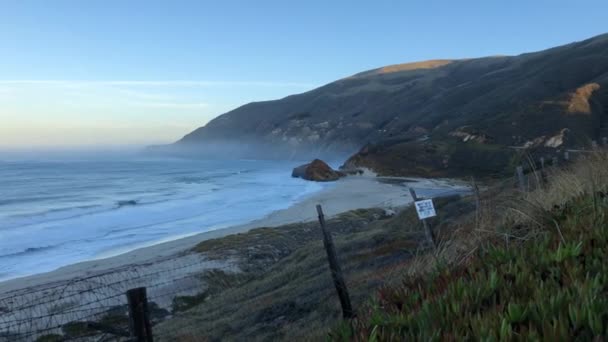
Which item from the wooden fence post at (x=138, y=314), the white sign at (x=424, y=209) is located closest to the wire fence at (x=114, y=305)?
the white sign at (x=424, y=209)

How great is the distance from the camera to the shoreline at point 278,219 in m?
19.0

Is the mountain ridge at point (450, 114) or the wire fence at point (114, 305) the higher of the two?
the mountain ridge at point (450, 114)

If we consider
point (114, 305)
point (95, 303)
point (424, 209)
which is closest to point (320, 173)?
point (95, 303)

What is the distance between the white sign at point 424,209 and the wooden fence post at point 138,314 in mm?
4426

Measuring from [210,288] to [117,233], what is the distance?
57.6ft

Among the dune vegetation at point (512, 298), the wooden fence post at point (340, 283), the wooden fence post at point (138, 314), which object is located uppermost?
the dune vegetation at point (512, 298)

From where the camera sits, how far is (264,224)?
100 ft

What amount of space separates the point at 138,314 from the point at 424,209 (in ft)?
15.2

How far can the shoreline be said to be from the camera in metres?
19.0

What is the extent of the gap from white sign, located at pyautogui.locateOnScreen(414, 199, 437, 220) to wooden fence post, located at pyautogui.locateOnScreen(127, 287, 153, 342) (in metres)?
4.43

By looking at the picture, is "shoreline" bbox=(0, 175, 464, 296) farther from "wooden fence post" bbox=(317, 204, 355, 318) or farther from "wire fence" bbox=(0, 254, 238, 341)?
"wooden fence post" bbox=(317, 204, 355, 318)

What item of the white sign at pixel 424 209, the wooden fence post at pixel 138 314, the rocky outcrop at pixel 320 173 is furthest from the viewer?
the rocky outcrop at pixel 320 173

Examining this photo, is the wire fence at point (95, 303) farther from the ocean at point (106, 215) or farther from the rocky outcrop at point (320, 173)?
the rocky outcrop at point (320, 173)

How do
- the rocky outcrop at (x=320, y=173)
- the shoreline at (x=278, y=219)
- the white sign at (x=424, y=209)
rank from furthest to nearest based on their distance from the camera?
the rocky outcrop at (x=320, y=173)
the shoreline at (x=278, y=219)
the white sign at (x=424, y=209)
